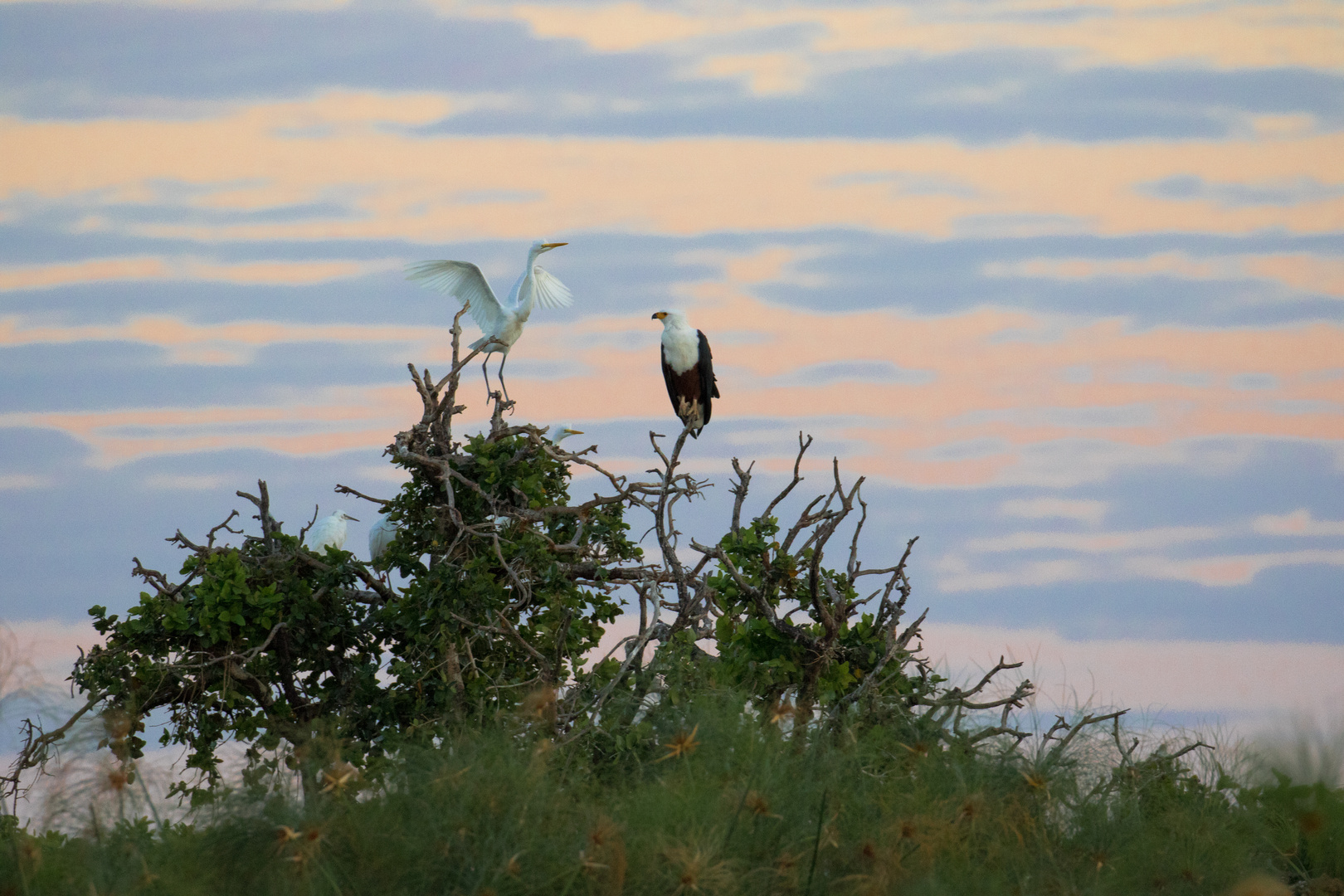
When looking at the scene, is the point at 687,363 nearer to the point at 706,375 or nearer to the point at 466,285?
the point at 706,375

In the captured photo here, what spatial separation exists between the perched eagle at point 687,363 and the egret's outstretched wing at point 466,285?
189 cm

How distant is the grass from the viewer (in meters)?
4.27

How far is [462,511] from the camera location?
8.41 meters

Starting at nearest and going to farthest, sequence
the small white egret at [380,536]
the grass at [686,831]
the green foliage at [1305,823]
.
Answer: the grass at [686,831], the green foliage at [1305,823], the small white egret at [380,536]

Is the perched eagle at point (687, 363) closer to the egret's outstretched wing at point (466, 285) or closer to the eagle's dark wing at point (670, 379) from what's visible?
the eagle's dark wing at point (670, 379)

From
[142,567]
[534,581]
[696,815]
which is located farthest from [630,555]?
[696,815]

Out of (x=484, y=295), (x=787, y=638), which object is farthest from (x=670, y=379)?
(x=787, y=638)

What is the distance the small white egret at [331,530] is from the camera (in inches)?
465

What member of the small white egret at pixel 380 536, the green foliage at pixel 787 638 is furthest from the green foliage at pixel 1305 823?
the small white egret at pixel 380 536

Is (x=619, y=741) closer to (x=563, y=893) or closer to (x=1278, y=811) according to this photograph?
(x=563, y=893)

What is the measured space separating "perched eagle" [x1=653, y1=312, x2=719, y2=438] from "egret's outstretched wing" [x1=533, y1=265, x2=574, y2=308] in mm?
1078

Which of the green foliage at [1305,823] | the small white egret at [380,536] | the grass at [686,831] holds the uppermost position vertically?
the small white egret at [380,536]

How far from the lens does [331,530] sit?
12.1 metres

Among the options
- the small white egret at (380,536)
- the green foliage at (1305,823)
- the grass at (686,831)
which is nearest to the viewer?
the grass at (686,831)
